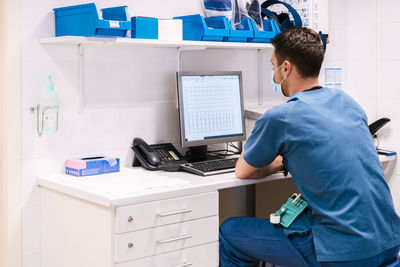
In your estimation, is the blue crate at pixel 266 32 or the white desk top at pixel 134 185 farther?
the blue crate at pixel 266 32

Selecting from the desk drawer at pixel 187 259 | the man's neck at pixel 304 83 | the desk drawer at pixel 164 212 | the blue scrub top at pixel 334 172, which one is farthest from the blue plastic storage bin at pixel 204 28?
the desk drawer at pixel 187 259

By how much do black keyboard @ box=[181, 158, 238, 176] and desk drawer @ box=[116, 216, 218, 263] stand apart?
26 cm

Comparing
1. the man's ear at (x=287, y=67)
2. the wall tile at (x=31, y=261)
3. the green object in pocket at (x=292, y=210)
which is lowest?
the wall tile at (x=31, y=261)

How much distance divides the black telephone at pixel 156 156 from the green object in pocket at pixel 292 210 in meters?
0.60

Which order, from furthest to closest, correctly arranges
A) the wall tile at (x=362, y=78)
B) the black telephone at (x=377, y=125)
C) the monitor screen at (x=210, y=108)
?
the wall tile at (x=362, y=78) → the black telephone at (x=377, y=125) → the monitor screen at (x=210, y=108)

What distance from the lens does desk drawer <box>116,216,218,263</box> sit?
2.03 m

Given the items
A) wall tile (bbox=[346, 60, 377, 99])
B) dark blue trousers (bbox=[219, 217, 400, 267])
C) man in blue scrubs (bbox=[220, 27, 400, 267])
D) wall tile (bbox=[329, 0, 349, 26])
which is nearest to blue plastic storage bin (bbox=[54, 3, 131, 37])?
man in blue scrubs (bbox=[220, 27, 400, 267])

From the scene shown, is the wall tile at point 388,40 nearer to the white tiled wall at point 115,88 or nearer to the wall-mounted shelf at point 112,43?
the white tiled wall at point 115,88

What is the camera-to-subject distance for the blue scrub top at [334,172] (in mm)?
2066

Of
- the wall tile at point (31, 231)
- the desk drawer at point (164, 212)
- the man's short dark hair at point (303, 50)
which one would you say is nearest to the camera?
the desk drawer at point (164, 212)

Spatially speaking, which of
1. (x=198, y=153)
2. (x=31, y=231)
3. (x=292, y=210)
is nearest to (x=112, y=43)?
(x=198, y=153)

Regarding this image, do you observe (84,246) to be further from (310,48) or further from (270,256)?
(310,48)

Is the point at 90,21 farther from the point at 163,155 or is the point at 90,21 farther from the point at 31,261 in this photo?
the point at 31,261

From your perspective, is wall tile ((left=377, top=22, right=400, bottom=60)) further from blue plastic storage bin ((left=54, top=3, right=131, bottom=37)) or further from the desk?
blue plastic storage bin ((left=54, top=3, right=131, bottom=37))
